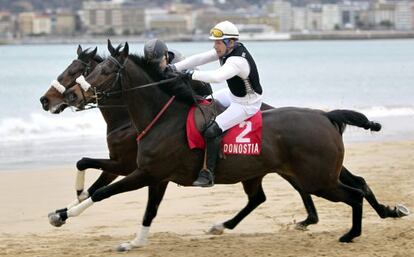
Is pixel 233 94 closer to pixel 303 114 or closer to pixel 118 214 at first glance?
pixel 303 114

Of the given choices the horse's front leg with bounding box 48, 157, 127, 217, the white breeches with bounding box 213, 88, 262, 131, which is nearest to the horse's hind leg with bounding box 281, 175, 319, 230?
the white breeches with bounding box 213, 88, 262, 131

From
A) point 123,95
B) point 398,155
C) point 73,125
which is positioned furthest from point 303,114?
point 73,125

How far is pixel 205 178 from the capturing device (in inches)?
418

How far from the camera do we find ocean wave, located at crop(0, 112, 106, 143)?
1047 inches

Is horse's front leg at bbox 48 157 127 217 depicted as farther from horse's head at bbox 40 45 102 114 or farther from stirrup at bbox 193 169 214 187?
stirrup at bbox 193 169 214 187

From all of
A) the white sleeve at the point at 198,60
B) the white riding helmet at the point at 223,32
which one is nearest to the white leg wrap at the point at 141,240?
the white sleeve at the point at 198,60

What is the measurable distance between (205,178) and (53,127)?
60.5ft

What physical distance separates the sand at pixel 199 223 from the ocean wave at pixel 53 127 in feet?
29.1

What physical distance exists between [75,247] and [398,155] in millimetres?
9895

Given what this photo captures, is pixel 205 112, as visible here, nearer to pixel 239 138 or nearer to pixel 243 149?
pixel 239 138

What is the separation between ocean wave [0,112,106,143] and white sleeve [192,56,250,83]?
15483 mm

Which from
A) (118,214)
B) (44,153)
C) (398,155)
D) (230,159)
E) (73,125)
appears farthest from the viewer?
(73,125)

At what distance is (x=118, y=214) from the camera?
13.7 meters

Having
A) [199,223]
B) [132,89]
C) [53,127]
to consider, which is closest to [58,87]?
[132,89]
